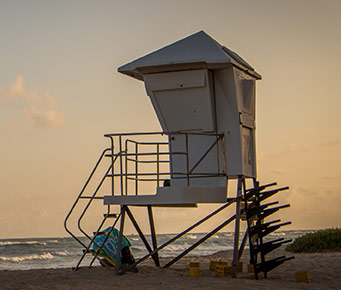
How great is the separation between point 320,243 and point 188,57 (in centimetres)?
1241

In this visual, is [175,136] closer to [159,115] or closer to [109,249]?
[159,115]

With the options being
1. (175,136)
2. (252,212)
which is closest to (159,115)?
(175,136)

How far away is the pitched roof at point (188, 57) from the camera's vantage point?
13484 mm

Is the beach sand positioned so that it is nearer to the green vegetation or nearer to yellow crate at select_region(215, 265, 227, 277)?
yellow crate at select_region(215, 265, 227, 277)

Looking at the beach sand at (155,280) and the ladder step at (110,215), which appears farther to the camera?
the ladder step at (110,215)

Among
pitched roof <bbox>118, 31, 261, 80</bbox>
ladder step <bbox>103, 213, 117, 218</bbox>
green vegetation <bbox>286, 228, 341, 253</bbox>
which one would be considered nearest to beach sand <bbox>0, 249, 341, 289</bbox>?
ladder step <bbox>103, 213, 117, 218</bbox>

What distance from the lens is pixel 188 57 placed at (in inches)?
535

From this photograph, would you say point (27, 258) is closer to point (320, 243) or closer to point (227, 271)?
point (320, 243)

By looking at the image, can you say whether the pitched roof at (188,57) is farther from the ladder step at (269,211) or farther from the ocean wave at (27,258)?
the ocean wave at (27,258)

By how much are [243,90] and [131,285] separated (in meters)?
5.13

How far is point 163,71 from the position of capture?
46.0 feet

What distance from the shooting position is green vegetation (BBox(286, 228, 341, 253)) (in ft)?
75.9

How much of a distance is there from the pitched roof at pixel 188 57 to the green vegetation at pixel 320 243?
10.8 m

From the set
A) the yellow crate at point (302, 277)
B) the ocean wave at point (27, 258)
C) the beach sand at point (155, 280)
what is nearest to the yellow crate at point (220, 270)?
the beach sand at point (155, 280)
